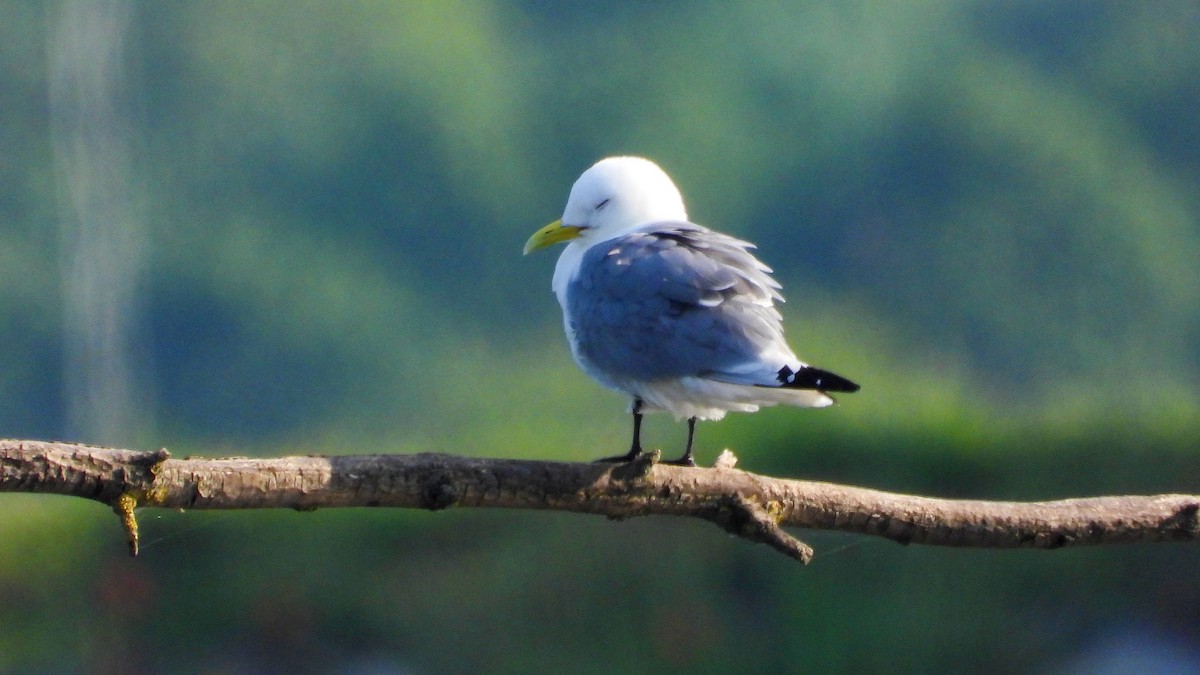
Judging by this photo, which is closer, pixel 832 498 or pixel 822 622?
pixel 832 498

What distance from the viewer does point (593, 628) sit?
86.7 inches

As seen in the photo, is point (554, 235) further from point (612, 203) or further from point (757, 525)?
point (757, 525)

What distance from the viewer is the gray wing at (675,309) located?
1.29 m

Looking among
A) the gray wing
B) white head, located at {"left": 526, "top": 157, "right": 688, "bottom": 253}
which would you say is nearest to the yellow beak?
white head, located at {"left": 526, "top": 157, "right": 688, "bottom": 253}

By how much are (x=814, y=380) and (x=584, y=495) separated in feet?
0.71

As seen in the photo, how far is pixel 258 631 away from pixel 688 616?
2.21ft

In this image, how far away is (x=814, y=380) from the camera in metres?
1.18

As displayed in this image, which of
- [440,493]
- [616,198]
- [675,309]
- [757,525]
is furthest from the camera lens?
[616,198]

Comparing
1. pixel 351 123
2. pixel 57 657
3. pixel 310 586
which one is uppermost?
pixel 351 123

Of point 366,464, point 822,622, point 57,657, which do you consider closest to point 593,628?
point 822,622

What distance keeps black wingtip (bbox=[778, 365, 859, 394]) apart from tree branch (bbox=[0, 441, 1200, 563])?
0.34 ft

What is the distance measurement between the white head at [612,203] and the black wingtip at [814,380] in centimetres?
35

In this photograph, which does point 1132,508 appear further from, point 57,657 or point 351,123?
point 57,657

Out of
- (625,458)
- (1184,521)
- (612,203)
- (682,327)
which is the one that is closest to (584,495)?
(625,458)
